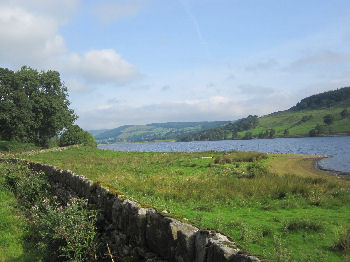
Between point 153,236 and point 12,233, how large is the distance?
7650mm

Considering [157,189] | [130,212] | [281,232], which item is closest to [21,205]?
[157,189]

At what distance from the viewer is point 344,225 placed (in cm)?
849

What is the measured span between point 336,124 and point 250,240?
511 ft

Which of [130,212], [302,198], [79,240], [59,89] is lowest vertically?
[302,198]

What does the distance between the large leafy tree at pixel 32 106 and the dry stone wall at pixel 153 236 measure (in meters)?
45.5

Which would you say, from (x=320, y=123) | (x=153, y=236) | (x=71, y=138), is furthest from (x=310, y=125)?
(x=153, y=236)

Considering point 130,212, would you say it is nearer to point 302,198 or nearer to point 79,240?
point 79,240

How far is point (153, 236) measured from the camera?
16.0 ft

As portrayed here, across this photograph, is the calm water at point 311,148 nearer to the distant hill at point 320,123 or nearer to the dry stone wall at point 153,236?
the distant hill at point 320,123

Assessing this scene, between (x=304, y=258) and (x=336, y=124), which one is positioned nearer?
(x=304, y=258)

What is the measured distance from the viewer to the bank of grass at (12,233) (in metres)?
7.91

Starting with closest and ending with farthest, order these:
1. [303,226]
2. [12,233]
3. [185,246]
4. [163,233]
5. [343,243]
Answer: [185,246], [163,233], [343,243], [303,226], [12,233]

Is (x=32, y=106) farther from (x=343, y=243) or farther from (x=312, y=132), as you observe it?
(x=312, y=132)

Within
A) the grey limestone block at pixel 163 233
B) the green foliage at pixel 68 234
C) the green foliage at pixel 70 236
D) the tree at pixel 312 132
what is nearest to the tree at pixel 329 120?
the tree at pixel 312 132
